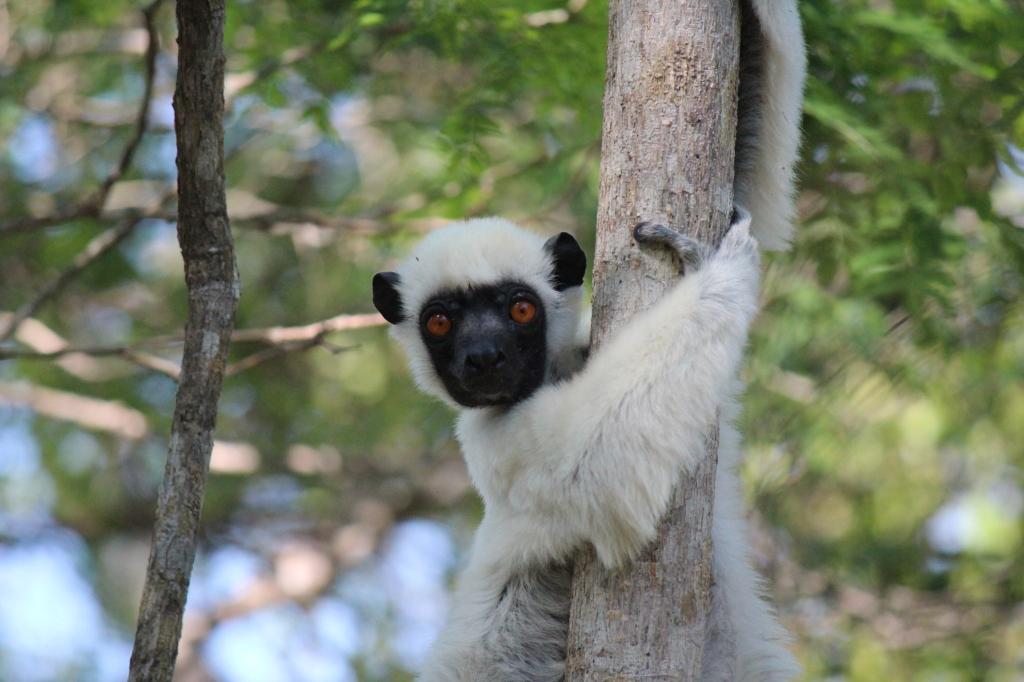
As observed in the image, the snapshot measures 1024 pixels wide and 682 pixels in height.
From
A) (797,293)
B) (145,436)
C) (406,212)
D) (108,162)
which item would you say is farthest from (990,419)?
(108,162)

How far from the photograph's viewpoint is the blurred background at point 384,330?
20.8ft

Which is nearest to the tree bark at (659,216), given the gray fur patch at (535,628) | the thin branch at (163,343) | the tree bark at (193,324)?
the gray fur patch at (535,628)

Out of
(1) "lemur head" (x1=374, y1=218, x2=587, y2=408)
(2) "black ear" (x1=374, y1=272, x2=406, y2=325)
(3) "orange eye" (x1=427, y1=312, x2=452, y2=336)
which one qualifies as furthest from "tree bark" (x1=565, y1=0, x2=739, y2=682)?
(2) "black ear" (x1=374, y1=272, x2=406, y2=325)

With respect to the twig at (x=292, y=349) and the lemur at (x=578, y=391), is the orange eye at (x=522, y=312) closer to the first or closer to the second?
the lemur at (x=578, y=391)

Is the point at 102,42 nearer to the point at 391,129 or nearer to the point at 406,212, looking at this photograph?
the point at 391,129

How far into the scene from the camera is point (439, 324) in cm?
508

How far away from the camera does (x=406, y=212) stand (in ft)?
26.9

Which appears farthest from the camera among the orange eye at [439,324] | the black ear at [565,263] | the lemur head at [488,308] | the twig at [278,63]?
the twig at [278,63]

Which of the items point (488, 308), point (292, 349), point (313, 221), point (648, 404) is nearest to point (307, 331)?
point (292, 349)

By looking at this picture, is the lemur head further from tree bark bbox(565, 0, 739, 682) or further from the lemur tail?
the lemur tail

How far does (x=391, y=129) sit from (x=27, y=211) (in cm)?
409

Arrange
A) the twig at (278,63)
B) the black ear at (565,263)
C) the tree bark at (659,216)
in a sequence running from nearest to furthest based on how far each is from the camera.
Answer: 1. the tree bark at (659,216)
2. the black ear at (565,263)
3. the twig at (278,63)

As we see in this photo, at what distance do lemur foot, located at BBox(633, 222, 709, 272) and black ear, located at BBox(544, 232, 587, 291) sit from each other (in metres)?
1.46

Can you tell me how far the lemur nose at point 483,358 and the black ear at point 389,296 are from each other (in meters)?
1.08
